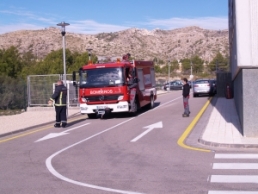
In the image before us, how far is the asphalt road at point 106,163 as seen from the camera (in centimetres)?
902

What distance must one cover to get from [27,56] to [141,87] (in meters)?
51.3

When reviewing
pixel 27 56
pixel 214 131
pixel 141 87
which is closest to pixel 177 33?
pixel 27 56

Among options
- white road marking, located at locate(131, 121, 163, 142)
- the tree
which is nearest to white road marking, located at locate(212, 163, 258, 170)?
white road marking, located at locate(131, 121, 163, 142)

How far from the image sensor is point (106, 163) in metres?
11.6

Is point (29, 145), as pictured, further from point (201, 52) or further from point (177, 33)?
point (177, 33)

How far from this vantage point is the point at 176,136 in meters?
16.2

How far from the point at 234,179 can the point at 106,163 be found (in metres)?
3.36

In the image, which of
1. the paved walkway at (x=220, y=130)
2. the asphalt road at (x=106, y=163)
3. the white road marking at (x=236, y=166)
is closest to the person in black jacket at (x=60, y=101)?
the asphalt road at (x=106, y=163)

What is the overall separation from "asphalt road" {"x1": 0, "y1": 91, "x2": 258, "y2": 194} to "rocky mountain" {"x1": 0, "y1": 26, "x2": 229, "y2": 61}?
7029 cm

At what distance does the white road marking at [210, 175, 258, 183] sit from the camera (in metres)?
9.27

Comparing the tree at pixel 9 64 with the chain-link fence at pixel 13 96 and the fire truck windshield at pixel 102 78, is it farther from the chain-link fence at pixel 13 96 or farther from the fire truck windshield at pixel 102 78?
the fire truck windshield at pixel 102 78

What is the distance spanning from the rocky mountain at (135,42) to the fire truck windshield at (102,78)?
208ft

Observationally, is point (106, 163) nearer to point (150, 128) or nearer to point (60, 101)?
point (150, 128)

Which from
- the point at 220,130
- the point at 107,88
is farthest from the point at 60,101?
the point at 220,130
